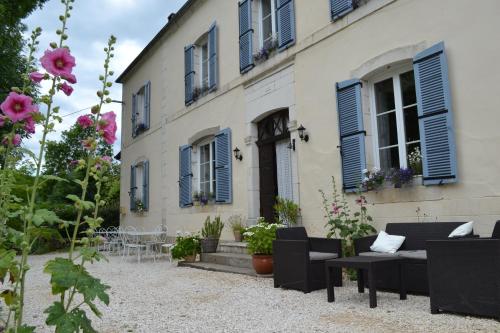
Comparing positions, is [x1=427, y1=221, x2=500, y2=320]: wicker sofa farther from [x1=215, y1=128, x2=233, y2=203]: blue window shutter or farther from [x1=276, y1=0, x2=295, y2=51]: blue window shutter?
[x1=215, y1=128, x2=233, y2=203]: blue window shutter

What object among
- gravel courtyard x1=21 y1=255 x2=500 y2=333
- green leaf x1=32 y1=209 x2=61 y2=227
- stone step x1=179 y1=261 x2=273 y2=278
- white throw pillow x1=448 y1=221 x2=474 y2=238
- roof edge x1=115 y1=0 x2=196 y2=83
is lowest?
gravel courtyard x1=21 y1=255 x2=500 y2=333

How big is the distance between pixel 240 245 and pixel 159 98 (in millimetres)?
5652

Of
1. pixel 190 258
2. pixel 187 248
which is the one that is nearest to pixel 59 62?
pixel 187 248

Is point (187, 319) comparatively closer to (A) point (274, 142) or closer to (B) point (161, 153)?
(A) point (274, 142)

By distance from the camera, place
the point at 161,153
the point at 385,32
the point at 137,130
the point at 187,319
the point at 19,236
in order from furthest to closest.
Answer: the point at 137,130
the point at 161,153
the point at 385,32
the point at 187,319
the point at 19,236

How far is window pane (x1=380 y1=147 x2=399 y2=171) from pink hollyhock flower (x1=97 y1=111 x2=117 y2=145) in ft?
13.3

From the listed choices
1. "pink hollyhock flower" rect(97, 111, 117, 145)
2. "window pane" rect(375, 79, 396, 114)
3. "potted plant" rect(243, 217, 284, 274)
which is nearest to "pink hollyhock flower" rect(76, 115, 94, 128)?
"pink hollyhock flower" rect(97, 111, 117, 145)

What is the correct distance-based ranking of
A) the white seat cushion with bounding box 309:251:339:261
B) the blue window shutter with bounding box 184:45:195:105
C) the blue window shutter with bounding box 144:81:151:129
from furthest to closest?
the blue window shutter with bounding box 144:81:151:129
the blue window shutter with bounding box 184:45:195:105
the white seat cushion with bounding box 309:251:339:261

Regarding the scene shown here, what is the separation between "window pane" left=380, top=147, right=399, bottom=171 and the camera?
5.20 metres

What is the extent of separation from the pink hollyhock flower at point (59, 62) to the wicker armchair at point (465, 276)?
284 cm

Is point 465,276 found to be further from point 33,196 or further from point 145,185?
point 145,185

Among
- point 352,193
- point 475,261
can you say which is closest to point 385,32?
point 352,193

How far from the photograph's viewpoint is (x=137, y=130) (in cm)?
1212

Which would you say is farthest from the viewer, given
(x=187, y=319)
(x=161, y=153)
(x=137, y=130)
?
(x=137, y=130)
